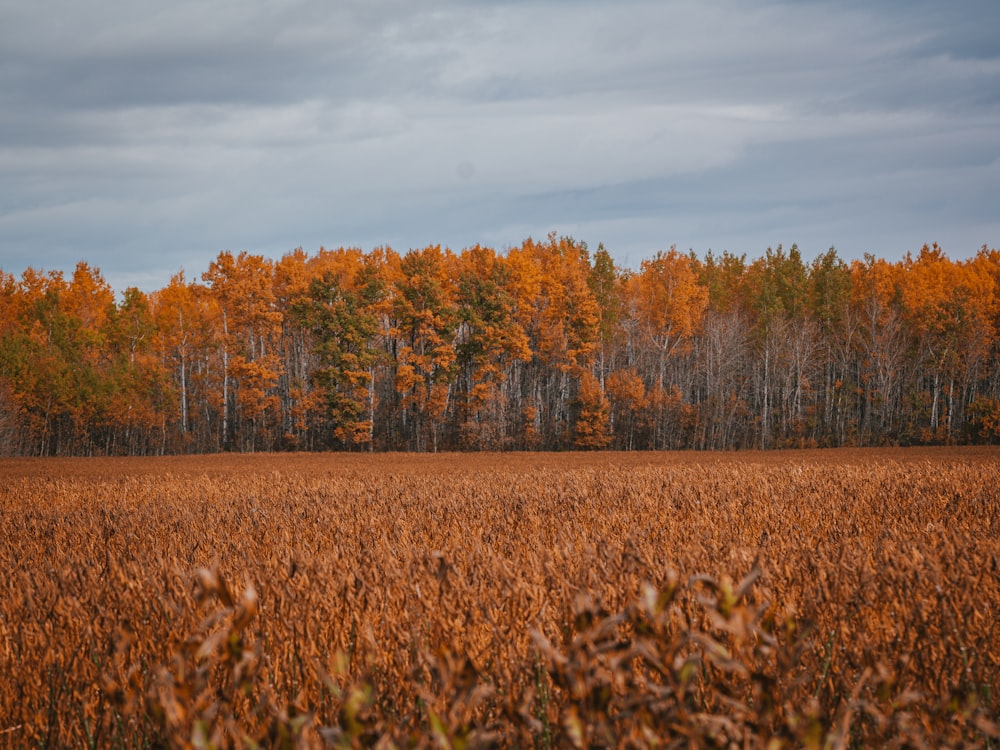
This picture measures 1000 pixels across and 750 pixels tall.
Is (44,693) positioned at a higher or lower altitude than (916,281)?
lower

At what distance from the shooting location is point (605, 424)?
48188 mm

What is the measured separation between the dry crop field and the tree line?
37.5 m

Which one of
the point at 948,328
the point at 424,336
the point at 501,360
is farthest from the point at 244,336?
the point at 948,328

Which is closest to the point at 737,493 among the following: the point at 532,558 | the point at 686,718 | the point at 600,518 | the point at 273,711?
the point at 600,518

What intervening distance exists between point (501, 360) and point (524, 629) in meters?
46.8

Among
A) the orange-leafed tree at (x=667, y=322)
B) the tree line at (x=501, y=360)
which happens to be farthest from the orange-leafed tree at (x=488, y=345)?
the orange-leafed tree at (x=667, y=322)

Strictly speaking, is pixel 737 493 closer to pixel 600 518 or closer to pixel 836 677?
pixel 600 518

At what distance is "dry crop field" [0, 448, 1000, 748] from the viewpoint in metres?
1.44

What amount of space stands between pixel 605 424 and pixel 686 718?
155 feet

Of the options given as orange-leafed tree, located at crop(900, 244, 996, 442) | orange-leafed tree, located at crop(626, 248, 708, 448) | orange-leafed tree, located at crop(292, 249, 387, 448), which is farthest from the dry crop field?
orange-leafed tree, located at crop(900, 244, 996, 442)

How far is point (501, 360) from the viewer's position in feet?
166

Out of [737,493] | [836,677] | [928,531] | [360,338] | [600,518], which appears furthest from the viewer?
[360,338]

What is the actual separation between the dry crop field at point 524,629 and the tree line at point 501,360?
3745 cm

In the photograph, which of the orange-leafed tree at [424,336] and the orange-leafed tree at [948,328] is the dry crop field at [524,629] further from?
the orange-leafed tree at [948,328]
